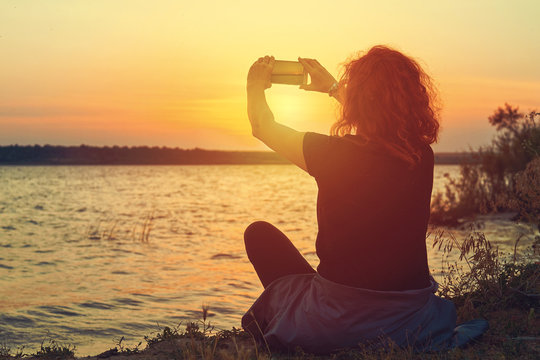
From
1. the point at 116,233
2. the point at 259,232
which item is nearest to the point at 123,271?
the point at 116,233

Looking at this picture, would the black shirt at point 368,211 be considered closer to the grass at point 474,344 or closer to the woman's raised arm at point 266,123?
the woman's raised arm at point 266,123

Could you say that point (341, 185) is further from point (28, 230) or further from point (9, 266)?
point (28, 230)

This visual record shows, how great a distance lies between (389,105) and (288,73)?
2.53ft

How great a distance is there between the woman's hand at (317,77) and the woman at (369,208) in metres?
0.43

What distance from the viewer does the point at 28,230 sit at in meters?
15.5

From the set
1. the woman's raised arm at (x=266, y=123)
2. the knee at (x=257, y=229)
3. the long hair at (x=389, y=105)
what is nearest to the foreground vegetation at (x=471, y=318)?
the knee at (x=257, y=229)

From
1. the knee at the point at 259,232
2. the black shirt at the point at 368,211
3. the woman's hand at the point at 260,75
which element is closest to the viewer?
the black shirt at the point at 368,211

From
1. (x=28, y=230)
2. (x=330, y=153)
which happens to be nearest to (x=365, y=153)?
(x=330, y=153)

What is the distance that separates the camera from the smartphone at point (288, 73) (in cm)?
328

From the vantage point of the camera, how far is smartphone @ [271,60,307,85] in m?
3.28

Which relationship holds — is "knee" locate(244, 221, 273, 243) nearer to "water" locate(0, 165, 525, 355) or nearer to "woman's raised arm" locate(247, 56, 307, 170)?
"woman's raised arm" locate(247, 56, 307, 170)

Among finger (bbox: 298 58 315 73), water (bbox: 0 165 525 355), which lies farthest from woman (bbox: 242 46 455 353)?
water (bbox: 0 165 525 355)

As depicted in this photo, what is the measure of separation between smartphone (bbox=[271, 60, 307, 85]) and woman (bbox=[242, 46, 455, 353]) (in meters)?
0.08

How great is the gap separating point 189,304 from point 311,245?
5082 millimetres
